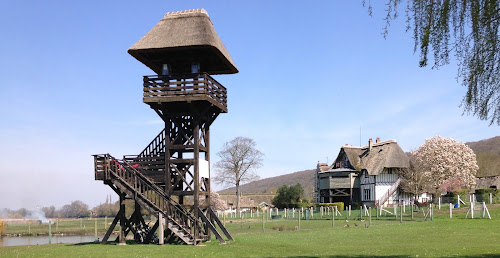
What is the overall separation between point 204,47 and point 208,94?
2.34 metres

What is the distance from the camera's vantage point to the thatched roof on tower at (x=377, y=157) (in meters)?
68.7

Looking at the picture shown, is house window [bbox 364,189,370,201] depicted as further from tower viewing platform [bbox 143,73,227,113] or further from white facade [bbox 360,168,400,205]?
tower viewing platform [bbox 143,73,227,113]

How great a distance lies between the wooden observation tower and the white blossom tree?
1869 inches

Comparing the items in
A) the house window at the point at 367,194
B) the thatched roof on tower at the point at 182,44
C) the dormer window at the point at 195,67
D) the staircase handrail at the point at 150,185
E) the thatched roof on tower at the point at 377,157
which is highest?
the thatched roof on tower at the point at 182,44

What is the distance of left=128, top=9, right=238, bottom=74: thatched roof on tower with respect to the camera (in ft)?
81.5

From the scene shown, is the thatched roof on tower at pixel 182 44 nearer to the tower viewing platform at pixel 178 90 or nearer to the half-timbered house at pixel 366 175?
the tower viewing platform at pixel 178 90

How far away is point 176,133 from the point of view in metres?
26.4

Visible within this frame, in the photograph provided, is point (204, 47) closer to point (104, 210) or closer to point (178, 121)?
point (178, 121)

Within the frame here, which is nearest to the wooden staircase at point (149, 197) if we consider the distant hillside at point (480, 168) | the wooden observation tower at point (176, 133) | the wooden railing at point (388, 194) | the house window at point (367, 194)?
the wooden observation tower at point (176, 133)

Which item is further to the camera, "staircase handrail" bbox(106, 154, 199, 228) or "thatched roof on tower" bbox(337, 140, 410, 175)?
"thatched roof on tower" bbox(337, 140, 410, 175)

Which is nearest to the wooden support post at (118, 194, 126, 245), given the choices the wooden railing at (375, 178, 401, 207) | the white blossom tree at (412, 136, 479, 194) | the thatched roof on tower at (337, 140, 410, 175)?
the wooden railing at (375, 178, 401, 207)

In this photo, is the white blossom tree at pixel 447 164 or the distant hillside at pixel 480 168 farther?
the distant hillside at pixel 480 168

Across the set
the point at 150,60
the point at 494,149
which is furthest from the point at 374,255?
the point at 494,149

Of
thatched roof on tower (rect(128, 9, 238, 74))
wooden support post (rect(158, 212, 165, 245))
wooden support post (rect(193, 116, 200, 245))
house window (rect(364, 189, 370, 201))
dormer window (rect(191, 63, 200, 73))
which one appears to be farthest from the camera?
house window (rect(364, 189, 370, 201))
